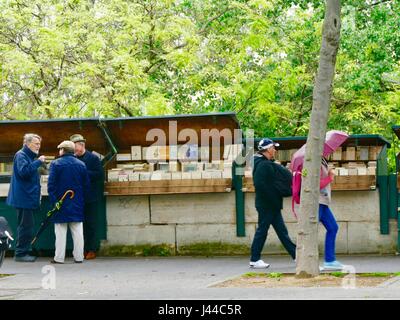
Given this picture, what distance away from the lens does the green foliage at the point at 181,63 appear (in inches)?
1112

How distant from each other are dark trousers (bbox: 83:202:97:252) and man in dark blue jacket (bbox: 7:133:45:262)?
79 centimetres

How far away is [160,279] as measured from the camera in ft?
42.4

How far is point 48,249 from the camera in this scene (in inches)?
645

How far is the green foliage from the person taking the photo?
28250 mm

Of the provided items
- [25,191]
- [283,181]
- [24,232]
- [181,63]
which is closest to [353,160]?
[283,181]

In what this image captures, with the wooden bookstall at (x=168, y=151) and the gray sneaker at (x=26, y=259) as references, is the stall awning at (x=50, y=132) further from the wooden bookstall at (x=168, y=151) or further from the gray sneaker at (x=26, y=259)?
the gray sneaker at (x=26, y=259)

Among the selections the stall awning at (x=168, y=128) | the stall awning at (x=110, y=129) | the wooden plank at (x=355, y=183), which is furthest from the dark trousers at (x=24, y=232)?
the wooden plank at (x=355, y=183)

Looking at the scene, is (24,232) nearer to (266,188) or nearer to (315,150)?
(266,188)

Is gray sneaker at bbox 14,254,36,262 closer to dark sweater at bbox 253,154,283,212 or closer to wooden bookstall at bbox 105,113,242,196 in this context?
wooden bookstall at bbox 105,113,242,196

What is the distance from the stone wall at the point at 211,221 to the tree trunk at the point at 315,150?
11.7 ft

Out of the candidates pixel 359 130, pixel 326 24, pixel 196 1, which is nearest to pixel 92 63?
pixel 196 1

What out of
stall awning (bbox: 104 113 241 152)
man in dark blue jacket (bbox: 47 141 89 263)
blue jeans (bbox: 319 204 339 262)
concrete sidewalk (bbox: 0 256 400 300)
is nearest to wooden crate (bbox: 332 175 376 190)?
concrete sidewalk (bbox: 0 256 400 300)

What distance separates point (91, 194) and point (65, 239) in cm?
86

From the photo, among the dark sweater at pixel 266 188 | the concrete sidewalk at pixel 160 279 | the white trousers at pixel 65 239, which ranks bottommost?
the concrete sidewalk at pixel 160 279
